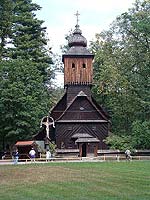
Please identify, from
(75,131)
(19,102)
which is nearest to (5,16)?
(19,102)

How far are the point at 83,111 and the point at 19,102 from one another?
7103 millimetres

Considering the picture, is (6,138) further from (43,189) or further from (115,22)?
(43,189)

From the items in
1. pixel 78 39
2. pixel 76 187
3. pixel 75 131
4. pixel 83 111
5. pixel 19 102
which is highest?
pixel 78 39

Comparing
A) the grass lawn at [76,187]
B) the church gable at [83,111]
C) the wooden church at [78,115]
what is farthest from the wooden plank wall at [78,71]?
the grass lawn at [76,187]

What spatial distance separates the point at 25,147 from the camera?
130 ft

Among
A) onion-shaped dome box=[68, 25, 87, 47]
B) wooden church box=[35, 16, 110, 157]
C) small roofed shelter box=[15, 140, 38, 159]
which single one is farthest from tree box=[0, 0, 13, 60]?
onion-shaped dome box=[68, 25, 87, 47]

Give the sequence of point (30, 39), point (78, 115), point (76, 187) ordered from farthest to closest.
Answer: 1. point (30, 39)
2. point (78, 115)
3. point (76, 187)

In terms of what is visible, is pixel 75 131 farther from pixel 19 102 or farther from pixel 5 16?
pixel 5 16

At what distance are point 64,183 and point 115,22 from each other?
29797mm

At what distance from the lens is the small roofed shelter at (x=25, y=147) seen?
38569mm

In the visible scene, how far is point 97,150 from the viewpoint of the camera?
139 feet

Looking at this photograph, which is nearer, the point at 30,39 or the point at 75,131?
the point at 75,131

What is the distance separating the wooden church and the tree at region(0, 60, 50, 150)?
1814 mm

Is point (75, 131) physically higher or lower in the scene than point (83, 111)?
lower
